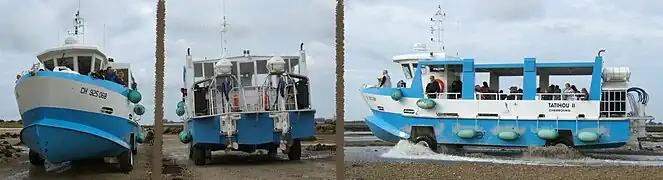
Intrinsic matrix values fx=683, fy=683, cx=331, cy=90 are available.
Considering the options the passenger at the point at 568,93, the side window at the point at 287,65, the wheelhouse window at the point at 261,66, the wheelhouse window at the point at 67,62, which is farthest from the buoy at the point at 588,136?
the wheelhouse window at the point at 67,62

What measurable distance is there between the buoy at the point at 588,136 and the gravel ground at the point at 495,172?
2.92 metres

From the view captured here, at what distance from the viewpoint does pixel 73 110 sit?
42.9ft

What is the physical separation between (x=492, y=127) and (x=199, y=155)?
321 inches

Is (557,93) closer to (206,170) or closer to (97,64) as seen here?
(206,170)

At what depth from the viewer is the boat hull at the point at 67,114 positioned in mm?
12750

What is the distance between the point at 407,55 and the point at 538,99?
4.68m

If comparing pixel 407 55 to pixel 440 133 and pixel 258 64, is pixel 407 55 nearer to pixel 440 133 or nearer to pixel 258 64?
pixel 440 133

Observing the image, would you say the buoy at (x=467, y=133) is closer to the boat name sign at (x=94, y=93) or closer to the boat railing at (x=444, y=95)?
the boat railing at (x=444, y=95)

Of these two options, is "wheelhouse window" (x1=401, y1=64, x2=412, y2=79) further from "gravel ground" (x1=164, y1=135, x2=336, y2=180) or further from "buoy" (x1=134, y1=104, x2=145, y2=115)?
"buoy" (x1=134, y1=104, x2=145, y2=115)

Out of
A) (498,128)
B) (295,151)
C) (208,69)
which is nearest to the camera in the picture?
(208,69)

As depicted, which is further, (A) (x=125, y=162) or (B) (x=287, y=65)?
(B) (x=287, y=65)

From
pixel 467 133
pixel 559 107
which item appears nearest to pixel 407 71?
pixel 467 133

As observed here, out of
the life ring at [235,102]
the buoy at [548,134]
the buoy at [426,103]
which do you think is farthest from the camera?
the buoy at [426,103]

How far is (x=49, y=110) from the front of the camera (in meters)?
12.8
